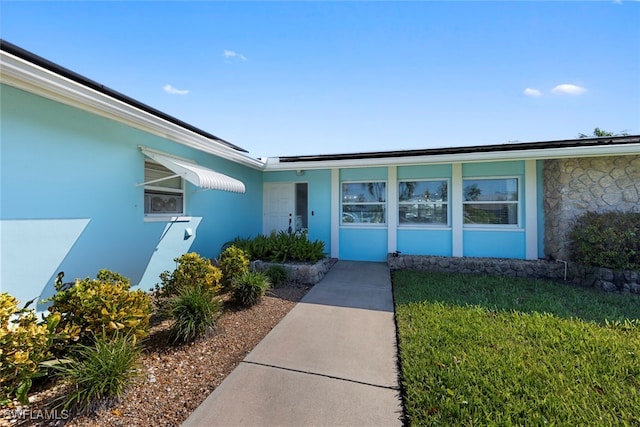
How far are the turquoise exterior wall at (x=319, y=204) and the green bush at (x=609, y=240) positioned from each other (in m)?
7.54

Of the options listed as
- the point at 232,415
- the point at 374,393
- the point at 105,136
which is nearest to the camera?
the point at 232,415

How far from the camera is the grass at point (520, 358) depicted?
2.63 m

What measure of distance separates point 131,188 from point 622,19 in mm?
12300

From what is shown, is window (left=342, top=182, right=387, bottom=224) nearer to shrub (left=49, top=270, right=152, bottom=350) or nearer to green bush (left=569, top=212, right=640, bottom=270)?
green bush (left=569, top=212, right=640, bottom=270)

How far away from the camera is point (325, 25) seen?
7.45 metres

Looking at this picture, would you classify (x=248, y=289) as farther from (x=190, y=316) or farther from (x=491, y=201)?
(x=491, y=201)

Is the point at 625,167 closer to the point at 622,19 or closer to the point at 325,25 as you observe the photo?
the point at 622,19

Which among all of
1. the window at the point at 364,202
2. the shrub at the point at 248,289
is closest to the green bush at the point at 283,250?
the shrub at the point at 248,289

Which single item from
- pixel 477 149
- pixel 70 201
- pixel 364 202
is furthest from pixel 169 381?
pixel 477 149

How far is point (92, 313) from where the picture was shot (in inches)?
128

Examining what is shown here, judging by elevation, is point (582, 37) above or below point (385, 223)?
above

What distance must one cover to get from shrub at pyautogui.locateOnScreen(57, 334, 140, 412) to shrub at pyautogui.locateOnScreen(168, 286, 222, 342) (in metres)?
0.95

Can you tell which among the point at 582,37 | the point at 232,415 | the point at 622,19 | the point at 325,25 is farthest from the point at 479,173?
the point at 232,415

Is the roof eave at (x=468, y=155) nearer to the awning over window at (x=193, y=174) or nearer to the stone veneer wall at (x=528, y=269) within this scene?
the stone veneer wall at (x=528, y=269)
